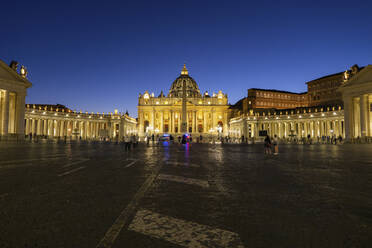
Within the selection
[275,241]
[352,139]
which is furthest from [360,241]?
[352,139]

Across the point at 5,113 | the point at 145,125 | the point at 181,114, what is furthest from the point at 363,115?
the point at 145,125

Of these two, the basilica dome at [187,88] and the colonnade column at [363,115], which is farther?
the basilica dome at [187,88]

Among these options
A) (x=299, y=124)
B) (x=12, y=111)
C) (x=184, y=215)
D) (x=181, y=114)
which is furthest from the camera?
(x=181, y=114)

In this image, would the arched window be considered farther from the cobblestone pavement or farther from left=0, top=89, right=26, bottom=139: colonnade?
the cobblestone pavement

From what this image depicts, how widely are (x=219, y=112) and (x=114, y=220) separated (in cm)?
13443

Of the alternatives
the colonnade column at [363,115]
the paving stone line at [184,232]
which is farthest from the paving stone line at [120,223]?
the colonnade column at [363,115]

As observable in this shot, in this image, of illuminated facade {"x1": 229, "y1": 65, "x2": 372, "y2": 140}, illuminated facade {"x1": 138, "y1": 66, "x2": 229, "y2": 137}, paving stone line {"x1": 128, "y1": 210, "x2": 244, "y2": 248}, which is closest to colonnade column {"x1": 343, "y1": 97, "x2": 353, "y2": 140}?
illuminated facade {"x1": 229, "y1": 65, "x2": 372, "y2": 140}

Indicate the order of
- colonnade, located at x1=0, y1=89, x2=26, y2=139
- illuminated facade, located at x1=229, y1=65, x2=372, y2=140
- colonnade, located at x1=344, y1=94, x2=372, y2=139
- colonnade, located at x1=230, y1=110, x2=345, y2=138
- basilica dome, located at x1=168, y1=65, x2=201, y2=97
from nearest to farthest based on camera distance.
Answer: colonnade, located at x1=0, y1=89, x2=26, y2=139 → colonnade, located at x1=344, y1=94, x2=372, y2=139 → illuminated facade, located at x1=229, y1=65, x2=372, y2=140 → colonnade, located at x1=230, y1=110, x2=345, y2=138 → basilica dome, located at x1=168, y1=65, x2=201, y2=97

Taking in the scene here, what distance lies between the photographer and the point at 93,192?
498cm

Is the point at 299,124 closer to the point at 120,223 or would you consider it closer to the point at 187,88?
the point at 187,88

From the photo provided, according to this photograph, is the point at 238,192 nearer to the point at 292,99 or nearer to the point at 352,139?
the point at 352,139

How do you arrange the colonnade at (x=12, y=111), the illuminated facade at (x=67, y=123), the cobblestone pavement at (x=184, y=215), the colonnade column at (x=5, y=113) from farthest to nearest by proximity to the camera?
the illuminated facade at (x=67, y=123) → the colonnade at (x=12, y=111) → the colonnade column at (x=5, y=113) → the cobblestone pavement at (x=184, y=215)

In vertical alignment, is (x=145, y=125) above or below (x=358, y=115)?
above

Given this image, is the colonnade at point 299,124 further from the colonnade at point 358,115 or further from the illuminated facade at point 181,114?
the illuminated facade at point 181,114
